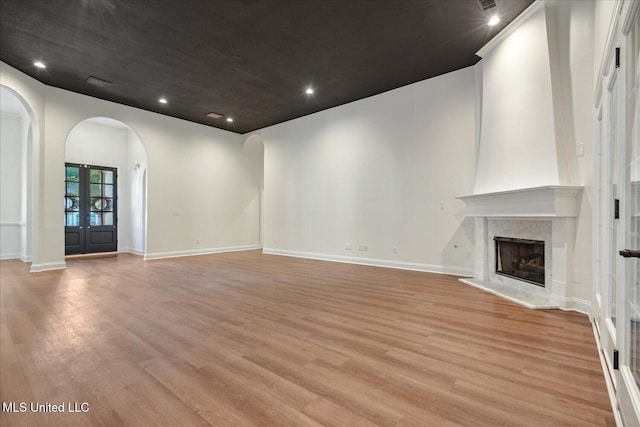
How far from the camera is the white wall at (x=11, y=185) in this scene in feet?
24.2

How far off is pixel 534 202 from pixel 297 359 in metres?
3.24

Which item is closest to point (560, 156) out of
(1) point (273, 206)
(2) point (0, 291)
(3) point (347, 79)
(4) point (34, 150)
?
(3) point (347, 79)

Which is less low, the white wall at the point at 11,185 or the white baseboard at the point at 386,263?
the white wall at the point at 11,185

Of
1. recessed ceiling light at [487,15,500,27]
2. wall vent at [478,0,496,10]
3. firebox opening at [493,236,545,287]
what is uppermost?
recessed ceiling light at [487,15,500,27]

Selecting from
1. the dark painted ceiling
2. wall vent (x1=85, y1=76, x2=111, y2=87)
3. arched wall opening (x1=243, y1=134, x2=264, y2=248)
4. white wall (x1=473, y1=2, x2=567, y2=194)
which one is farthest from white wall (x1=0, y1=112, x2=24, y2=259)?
white wall (x1=473, y1=2, x2=567, y2=194)

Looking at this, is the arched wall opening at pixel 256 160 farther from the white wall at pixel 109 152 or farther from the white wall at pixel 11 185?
the white wall at pixel 11 185

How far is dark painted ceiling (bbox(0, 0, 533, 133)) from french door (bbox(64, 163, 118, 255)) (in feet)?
10.7

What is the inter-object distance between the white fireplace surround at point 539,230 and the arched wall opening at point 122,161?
332 inches

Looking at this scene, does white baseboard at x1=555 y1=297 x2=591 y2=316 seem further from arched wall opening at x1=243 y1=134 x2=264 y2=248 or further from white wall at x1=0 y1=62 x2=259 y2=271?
arched wall opening at x1=243 y1=134 x2=264 y2=248

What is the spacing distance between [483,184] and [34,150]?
311 inches

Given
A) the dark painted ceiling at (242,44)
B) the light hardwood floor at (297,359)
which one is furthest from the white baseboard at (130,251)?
the light hardwood floor at (297,359)

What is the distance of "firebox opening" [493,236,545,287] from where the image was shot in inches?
149

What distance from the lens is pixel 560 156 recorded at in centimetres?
338

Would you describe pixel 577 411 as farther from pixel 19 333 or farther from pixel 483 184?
pixel 19 333
